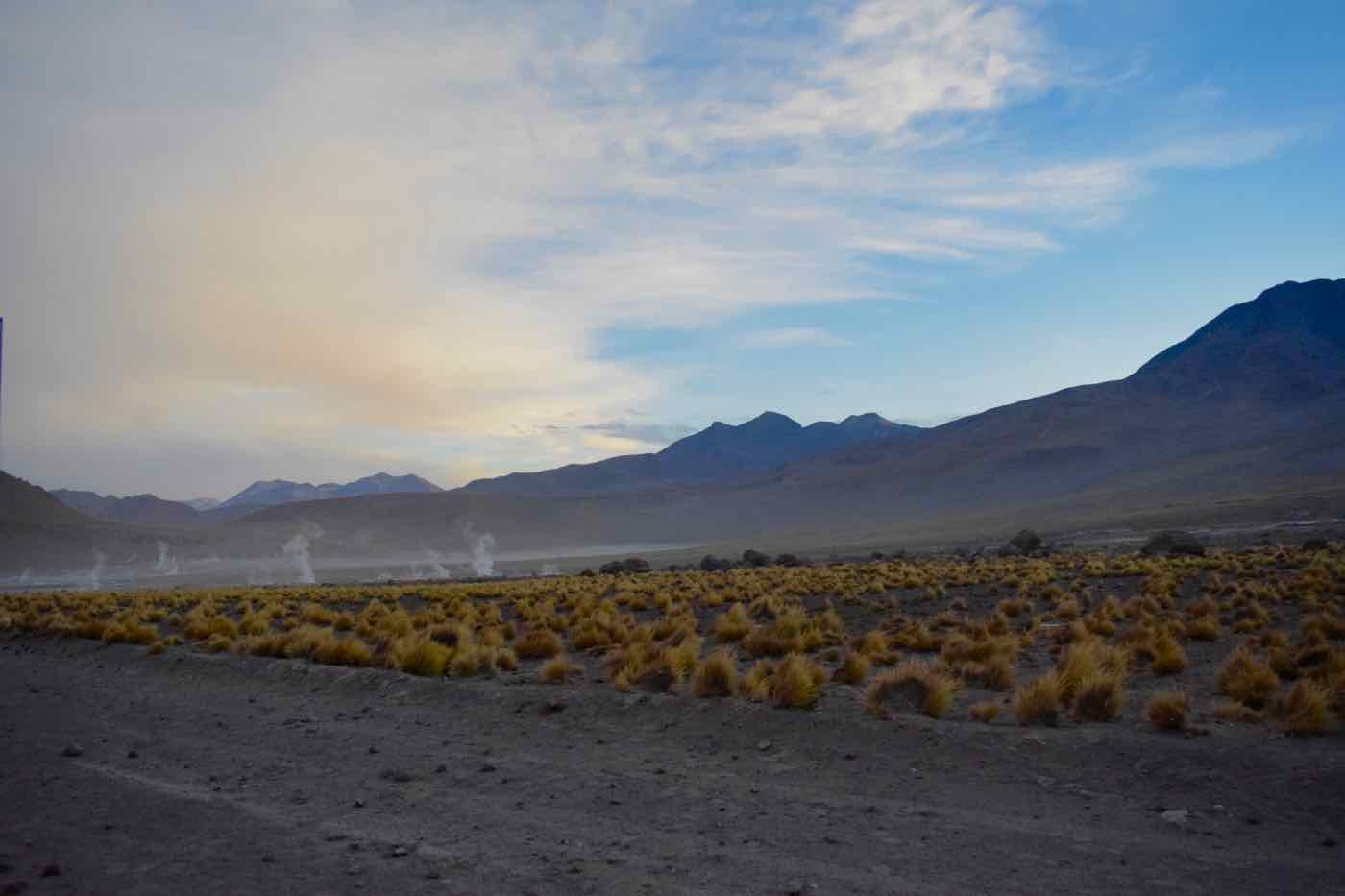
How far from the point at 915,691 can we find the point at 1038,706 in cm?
131

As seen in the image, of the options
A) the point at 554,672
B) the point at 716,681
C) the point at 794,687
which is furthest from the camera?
the point at 554,672

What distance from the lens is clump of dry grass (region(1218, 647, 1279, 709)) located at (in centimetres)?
1031

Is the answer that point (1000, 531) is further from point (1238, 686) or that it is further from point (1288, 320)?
point (1288, 320)

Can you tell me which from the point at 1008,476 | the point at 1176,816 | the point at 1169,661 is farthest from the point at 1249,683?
the point at 1008,476

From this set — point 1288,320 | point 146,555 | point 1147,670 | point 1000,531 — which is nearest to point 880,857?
point 1147,670

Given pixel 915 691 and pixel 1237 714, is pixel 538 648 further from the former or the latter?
pixel 1237 714

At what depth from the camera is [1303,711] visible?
29.3 feet

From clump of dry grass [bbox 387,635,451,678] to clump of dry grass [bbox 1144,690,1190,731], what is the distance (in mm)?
8599

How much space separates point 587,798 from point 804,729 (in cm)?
270

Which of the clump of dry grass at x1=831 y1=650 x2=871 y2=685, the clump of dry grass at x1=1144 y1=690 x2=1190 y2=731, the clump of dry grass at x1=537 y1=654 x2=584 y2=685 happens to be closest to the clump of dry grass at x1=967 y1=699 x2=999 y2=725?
the clump of dry grass at x1=1144 y1=690 x2=1190 y2=731

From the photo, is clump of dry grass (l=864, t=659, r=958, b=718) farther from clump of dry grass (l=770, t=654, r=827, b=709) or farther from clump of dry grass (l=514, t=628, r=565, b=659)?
clump of dry grass (l=514, t=628, r=565, b=659)

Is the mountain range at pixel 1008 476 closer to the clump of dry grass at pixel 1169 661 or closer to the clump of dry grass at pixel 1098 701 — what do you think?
the clump of dry grass at pixel 1169 661

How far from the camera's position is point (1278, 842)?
6.51 metres

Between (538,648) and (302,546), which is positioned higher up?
(302,546)
